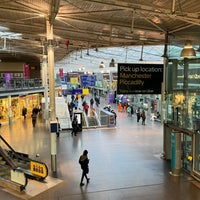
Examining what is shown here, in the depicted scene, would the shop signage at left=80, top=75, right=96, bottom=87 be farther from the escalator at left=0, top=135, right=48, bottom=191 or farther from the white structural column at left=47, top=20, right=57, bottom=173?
the escalator at left=0, top=135, right=48, bottom=191

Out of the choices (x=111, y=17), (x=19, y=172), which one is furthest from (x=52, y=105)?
(x=111, y=17)

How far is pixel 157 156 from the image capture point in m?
14.6

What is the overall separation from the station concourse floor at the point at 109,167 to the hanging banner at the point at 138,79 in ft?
11.3

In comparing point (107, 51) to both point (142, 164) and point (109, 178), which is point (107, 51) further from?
point (109, 178)

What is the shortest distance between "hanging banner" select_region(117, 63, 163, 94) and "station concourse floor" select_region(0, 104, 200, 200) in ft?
11.3

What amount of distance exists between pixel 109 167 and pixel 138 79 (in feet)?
13.4

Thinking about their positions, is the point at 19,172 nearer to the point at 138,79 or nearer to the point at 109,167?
the point at 109,167

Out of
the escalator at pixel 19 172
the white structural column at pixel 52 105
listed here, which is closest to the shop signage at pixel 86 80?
the white structural column at pixel 52 105

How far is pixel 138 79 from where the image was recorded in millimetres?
12219

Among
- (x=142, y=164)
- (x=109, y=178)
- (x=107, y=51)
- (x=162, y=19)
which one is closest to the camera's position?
(x=109, y=178)

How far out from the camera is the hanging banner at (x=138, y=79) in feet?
39.2

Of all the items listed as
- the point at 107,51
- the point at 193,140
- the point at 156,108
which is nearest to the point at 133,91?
the point at 193,140

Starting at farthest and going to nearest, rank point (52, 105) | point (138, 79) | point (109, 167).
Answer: point (109, 167) < point (52, 105) < point (138, 79)

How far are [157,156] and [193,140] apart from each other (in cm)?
345
